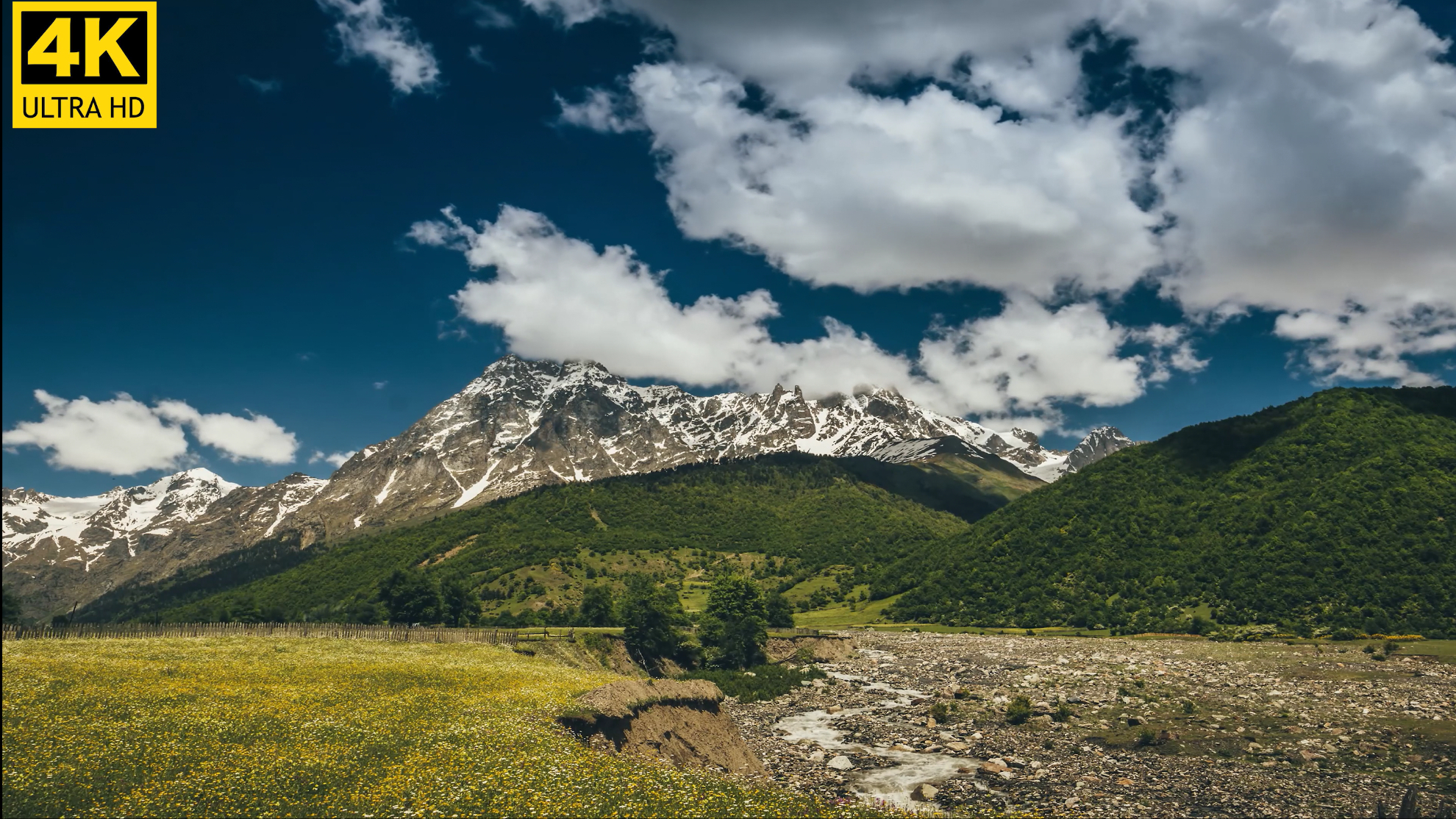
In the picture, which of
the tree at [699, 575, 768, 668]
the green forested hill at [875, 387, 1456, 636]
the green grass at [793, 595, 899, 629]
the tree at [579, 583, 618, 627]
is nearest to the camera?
the tree at [699, 575, 768, 668]

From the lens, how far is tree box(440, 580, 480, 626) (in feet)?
377

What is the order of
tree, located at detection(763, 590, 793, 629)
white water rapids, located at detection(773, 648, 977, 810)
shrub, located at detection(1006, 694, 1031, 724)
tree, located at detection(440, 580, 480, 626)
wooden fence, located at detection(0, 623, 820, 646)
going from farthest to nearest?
tree, located at detection(763, 590, 793, 629) < tree, located at detection(440, 580, 480, 626) < wooden fence, located at detection(0, 623, 820, 646) < shrub, located at detection(1006, 694, 1031, 724) < white water rapids, located at detection(773, 648, 977, 810)

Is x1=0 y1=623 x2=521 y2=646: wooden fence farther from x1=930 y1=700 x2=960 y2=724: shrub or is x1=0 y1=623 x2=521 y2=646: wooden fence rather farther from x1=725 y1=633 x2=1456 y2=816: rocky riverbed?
x1=930 y1=700 x2=960 y2=724: shrub

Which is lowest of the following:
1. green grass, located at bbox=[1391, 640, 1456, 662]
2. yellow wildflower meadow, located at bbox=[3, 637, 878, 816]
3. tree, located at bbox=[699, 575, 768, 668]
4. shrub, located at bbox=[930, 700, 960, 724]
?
green grass, located at bbox=[1391, 640, 1456, 662]

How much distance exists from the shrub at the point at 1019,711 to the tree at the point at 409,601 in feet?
286

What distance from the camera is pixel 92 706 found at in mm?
31484

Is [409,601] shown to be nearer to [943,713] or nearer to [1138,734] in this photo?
[943,713]

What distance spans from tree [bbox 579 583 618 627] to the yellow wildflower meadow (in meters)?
81.2

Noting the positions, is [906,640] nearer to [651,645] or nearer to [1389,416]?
[651,645]

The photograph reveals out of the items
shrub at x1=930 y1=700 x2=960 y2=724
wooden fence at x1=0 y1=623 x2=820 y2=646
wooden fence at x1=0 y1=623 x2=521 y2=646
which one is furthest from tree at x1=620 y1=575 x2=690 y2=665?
shrub at x1=930 y1=700 x2=960 y2=724

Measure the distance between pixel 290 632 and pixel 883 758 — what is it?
6740 cm

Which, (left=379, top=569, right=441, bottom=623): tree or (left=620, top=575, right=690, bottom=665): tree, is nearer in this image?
(left=620, top=575, right=690, bottom=665): tree

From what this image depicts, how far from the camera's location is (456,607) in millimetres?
117938

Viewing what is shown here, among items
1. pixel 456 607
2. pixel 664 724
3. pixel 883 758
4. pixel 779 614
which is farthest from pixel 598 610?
pixel 664 724
